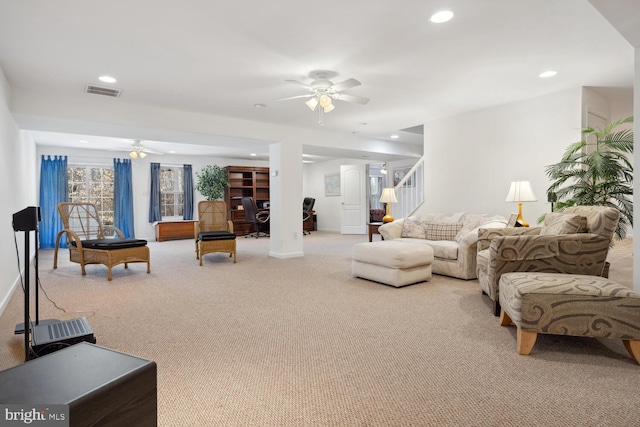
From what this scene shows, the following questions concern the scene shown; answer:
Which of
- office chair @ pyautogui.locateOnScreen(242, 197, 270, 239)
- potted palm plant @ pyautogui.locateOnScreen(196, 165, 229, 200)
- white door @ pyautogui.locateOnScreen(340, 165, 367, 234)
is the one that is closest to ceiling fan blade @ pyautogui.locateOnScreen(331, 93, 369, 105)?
office chair @ pyautogui.locateOnScreen(242, 197, 270, 239)

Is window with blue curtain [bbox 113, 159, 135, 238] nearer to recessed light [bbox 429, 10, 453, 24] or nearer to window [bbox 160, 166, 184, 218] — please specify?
window [bbox 160, 166, 184, 218]

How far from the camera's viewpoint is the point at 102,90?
4324 millimetres

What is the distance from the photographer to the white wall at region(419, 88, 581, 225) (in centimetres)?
468

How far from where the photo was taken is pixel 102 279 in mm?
4594

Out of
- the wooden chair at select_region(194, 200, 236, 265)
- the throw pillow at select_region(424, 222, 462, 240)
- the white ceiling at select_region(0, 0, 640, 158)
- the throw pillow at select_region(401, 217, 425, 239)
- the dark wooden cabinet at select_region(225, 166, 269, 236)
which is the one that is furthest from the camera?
the dark wooden cabinet at select_region(225, 166, 269, 236)

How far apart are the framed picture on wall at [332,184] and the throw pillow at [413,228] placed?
224 inches

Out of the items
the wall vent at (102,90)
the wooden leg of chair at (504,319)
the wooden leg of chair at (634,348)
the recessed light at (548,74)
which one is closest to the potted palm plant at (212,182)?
the wall vent at (102,90)

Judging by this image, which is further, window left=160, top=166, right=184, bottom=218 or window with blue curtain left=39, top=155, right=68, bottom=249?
window left=160, top=166, right=184, bottom=218

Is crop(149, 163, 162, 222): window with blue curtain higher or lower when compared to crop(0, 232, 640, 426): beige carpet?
higher

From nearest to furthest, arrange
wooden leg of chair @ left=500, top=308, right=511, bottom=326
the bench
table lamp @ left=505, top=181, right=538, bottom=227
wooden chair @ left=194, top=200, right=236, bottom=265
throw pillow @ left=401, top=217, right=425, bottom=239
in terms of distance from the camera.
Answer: wooden leg of chair @ left=500, top=308, right=511, bottom=326 → table lamp @ left=505, top=181, right=538, bottom=227 → throw pillow @ left=401, top=217, right=425, bottom=239 → wooden chair @ left=194, top=200, right=236, bottom=265 → the bench

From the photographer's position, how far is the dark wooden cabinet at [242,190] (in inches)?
411

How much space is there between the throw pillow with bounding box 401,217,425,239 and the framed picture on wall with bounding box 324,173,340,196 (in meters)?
5.70

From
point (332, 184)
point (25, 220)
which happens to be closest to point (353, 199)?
point (332, 184)

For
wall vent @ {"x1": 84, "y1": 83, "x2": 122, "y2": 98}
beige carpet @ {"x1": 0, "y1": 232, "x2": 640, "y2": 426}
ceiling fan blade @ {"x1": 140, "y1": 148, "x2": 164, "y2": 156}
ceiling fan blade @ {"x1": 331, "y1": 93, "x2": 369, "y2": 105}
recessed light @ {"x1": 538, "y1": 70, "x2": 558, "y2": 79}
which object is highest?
recessed light @ {"x1": 538, "y1": 70, "x2": 558, "y2": 79}
